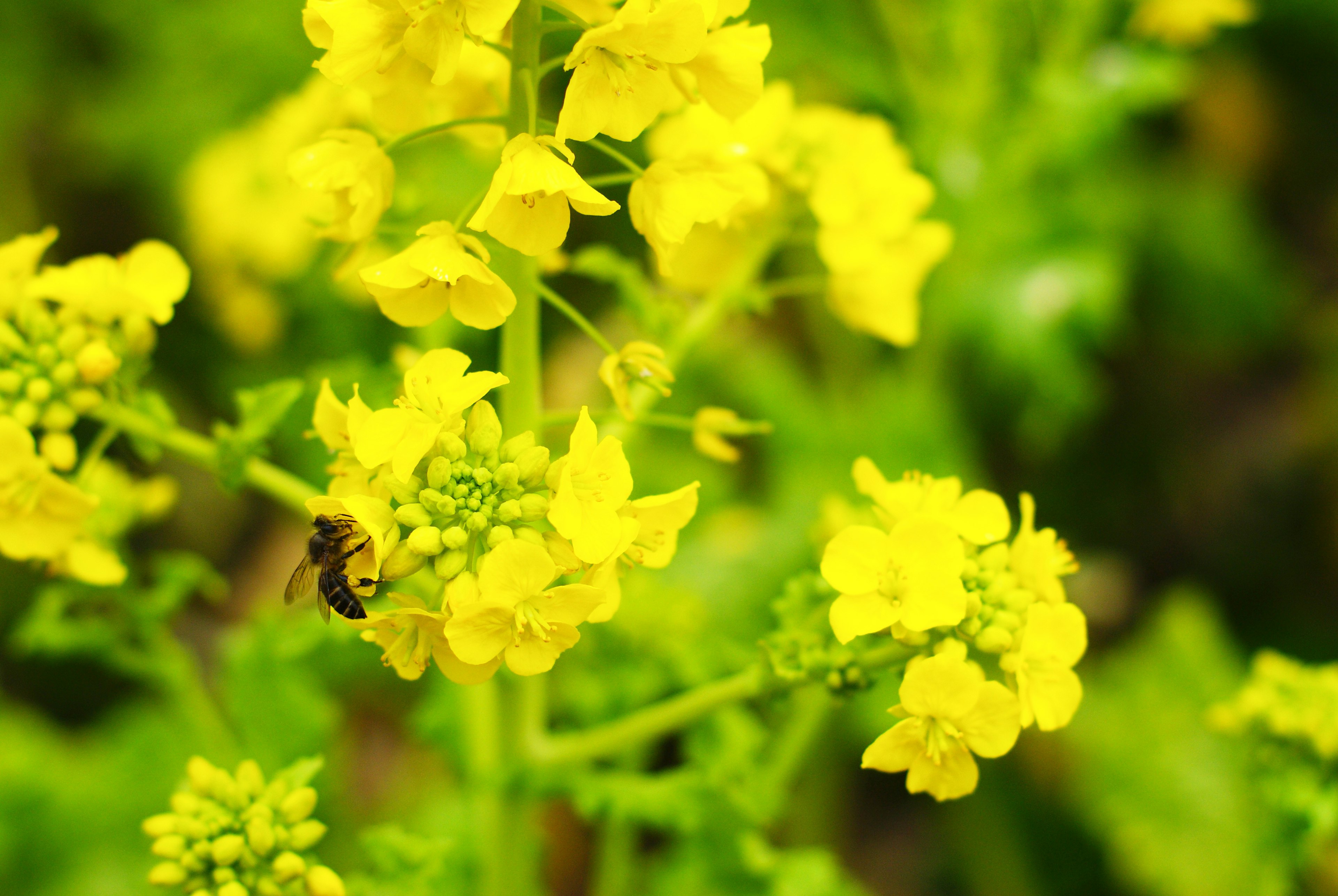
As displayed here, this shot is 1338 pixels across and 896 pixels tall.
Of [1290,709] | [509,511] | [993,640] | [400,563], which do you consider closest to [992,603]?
[993,640]

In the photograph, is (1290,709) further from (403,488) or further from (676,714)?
(403,488)

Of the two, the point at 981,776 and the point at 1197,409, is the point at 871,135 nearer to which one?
the point at 981,776

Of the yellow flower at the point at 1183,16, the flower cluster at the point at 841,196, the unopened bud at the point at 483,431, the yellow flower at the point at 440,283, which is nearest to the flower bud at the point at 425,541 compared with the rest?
the unopened bud at the point at 483,431

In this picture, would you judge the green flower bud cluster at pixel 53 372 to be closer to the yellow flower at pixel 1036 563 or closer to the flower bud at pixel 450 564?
the flower bud at pixel 450 564

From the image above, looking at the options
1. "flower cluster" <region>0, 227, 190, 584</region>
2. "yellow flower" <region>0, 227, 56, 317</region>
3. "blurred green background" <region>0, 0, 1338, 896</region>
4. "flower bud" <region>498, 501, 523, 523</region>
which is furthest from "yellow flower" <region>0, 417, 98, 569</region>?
"flower bud" <region>498, 501, 523, 523</region>

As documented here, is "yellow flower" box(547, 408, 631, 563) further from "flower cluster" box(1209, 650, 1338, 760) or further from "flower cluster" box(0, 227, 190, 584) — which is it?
"flower cluster" box(1209, 650, 1338, 760)

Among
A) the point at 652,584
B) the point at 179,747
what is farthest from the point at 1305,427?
the point at 179,747

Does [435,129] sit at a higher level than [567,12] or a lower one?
lower
